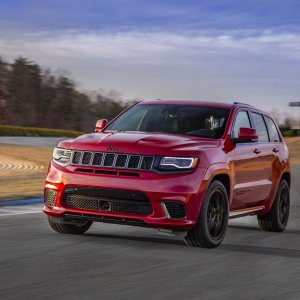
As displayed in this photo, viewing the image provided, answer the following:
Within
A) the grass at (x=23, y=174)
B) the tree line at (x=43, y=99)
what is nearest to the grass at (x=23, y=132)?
the grass at (x=23, y=174)

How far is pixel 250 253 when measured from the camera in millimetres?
8625

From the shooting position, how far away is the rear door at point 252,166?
9.47 meters

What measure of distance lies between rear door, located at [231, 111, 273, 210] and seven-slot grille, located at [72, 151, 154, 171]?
4.97 feet

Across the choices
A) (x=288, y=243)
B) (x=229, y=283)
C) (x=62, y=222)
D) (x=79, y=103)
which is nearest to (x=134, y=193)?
(x=62, y=222)

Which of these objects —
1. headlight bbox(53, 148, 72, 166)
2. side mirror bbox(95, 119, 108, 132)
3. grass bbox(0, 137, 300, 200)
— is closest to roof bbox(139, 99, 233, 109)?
side mirror bbox(95, 119, 108, 132)

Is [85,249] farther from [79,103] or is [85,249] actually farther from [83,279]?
[79,103]

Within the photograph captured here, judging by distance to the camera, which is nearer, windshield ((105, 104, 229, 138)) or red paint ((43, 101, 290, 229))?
red paint ((43, 101, 290, 229))

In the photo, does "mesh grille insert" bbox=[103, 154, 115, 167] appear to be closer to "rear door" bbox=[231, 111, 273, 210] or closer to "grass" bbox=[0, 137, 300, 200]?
"rear door" bbox=[231, 111, 273, 210]

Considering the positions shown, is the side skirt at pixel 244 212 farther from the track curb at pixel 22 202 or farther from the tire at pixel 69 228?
the track curb at pixel 22 202

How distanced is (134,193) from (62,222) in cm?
115

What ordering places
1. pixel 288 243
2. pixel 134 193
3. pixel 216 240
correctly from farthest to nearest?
pixel 288 243
pixel 216 240
pixel 134 193

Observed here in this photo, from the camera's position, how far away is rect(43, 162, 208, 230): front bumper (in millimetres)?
8148

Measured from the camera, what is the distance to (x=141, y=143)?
8.34m

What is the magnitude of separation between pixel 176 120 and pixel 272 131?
2.20 meters
